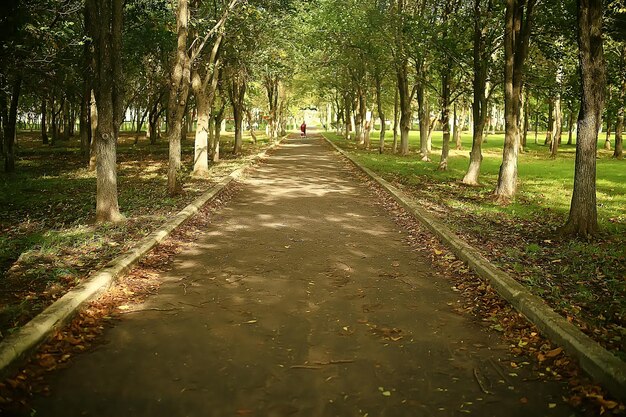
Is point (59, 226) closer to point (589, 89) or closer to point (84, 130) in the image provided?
point (589, 89)

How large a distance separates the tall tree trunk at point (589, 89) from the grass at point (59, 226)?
7.17 m

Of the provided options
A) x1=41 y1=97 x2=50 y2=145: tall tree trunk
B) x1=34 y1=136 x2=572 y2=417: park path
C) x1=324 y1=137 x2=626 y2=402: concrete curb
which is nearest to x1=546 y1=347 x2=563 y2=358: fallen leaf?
x1=324 y1=137 x2=626 y2=402: concrete curb

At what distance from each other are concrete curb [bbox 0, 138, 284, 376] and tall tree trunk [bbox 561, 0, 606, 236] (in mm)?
6836

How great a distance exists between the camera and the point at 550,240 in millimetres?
8477

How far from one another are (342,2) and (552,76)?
13.3 metres

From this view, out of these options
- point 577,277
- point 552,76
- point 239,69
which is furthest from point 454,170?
point 577,277

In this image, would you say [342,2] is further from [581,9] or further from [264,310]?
[264,310]

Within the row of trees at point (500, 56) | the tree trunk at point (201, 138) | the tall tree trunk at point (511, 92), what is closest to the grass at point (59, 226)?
the tree trunk at point (201, 138)

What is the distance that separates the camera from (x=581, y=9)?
8070mm

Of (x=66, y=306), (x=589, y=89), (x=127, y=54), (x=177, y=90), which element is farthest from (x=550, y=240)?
(x=127, y=54)

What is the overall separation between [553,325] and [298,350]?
7.60 feet

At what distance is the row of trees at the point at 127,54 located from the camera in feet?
30.0

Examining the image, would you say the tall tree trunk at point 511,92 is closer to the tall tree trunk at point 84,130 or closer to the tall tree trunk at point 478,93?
the tall tree trunk at point 478,93

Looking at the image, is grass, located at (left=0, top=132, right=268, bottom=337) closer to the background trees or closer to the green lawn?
the background trees
